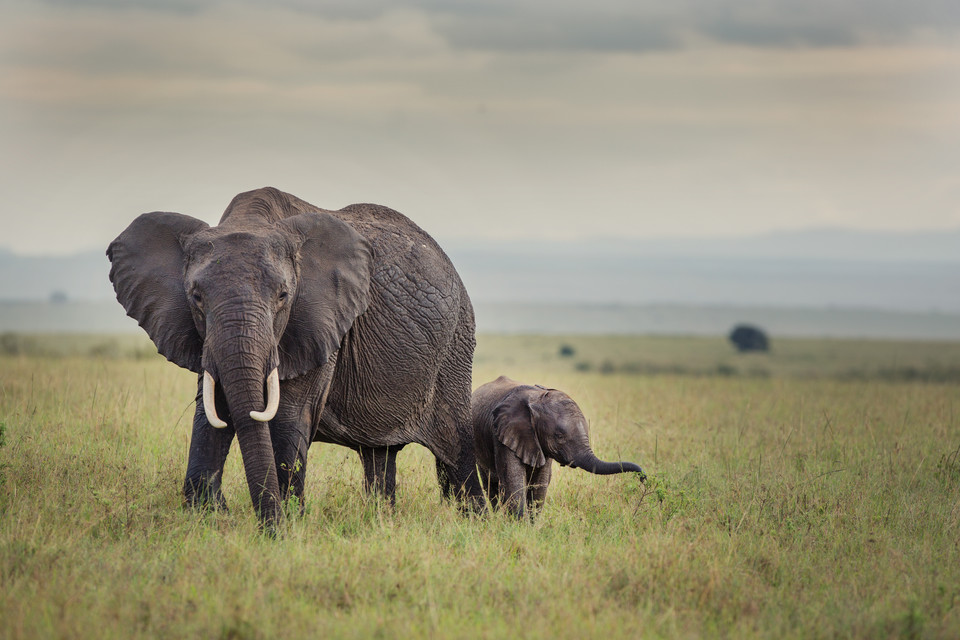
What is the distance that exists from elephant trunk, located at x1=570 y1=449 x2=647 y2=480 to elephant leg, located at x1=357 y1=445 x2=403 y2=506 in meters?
1.87

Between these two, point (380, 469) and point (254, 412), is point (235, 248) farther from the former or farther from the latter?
point (380, 469)

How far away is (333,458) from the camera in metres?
12.7

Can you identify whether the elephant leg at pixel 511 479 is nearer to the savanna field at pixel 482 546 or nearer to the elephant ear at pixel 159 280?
the savanna field at pixel 482 546

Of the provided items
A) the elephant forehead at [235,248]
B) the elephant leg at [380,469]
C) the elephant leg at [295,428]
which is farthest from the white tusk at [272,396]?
the elephant leg at [380,469]

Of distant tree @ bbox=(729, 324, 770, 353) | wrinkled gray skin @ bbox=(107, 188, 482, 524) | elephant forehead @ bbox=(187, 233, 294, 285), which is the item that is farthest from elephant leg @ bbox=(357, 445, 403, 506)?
distant tree @ bbox=(729, 324, 770, 353)

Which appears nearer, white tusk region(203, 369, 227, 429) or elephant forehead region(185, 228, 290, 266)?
white tusk region(203, 369, 227, 429)

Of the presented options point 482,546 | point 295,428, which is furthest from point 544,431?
point 295,428

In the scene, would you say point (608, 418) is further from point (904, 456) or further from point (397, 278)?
point (397, 278)

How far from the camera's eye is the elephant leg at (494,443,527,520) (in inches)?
391

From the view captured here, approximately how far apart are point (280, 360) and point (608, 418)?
28.7 feet

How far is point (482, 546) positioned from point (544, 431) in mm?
2002

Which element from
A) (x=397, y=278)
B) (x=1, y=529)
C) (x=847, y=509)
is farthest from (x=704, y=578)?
(x=1, y=529)

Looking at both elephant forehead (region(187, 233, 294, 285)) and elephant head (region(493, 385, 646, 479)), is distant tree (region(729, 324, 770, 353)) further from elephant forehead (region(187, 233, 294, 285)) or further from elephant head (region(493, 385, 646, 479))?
elephant forehead (region(187, 233, 294, 285))

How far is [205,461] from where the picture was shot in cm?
829
